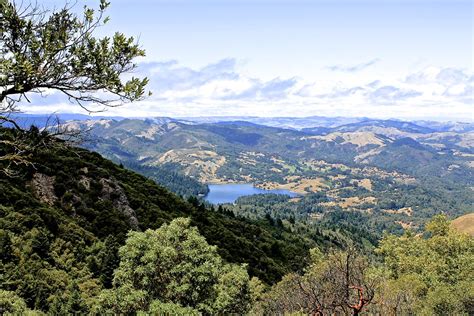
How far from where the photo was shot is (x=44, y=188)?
8088cm

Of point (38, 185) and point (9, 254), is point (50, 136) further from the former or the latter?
point (38, 185)

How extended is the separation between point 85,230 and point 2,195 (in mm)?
15172

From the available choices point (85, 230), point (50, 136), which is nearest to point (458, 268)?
point (85, 230)

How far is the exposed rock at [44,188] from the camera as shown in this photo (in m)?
78.3

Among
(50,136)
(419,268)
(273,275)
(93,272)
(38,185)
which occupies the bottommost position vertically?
(273,275)

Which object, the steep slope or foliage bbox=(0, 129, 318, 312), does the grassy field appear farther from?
foliage bbox=(0, 129, 318, 312)

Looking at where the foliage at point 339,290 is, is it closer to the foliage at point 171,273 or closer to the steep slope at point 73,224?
the steep slope at point 73,224

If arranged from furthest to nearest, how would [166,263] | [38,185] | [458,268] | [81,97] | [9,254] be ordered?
[38,185] < [458,268] < [9,254] < [166,263] < [81,97]

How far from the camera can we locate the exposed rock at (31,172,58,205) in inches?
3082

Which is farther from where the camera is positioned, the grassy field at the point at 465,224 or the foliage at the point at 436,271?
the grassy field at the point at 465,224

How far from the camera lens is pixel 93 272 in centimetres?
6062

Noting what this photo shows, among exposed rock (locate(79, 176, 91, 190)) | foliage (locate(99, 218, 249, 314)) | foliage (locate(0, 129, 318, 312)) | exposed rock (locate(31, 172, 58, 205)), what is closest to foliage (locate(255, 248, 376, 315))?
foliage (locate(0, 129, 318, 312))

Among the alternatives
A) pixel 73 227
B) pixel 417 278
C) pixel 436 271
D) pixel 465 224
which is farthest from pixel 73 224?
pixel 465 224

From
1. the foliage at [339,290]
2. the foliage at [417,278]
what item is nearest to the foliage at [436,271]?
the foliage at [417,278]
